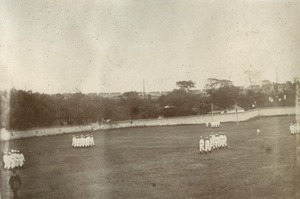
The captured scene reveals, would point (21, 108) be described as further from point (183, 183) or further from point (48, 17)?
point (183, 183)

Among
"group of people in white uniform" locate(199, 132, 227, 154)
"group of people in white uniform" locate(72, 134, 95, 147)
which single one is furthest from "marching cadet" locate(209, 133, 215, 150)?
"group of people in white uniform" locate(72, 134, 95, 147)

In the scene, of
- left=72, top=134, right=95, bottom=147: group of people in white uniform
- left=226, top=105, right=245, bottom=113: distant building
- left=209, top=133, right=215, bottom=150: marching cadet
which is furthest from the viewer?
left=226, top=105, right=245, bottom=113: distant building

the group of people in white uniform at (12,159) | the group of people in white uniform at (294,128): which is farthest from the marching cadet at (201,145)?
the group of people in white uniform at (12,159)

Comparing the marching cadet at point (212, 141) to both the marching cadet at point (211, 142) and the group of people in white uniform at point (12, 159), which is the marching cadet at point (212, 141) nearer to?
the marching cadet at point (211, 142)

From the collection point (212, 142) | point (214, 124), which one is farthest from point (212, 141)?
point (214, 124)

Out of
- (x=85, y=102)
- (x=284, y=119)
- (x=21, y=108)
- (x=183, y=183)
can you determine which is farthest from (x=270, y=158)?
(x=21, y=108)

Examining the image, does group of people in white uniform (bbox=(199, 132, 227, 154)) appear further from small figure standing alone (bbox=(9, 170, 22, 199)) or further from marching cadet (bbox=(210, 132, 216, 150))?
small figure standing alone (bbox=(9, 170, 22, 199))

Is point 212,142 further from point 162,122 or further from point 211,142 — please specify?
point 162,122
